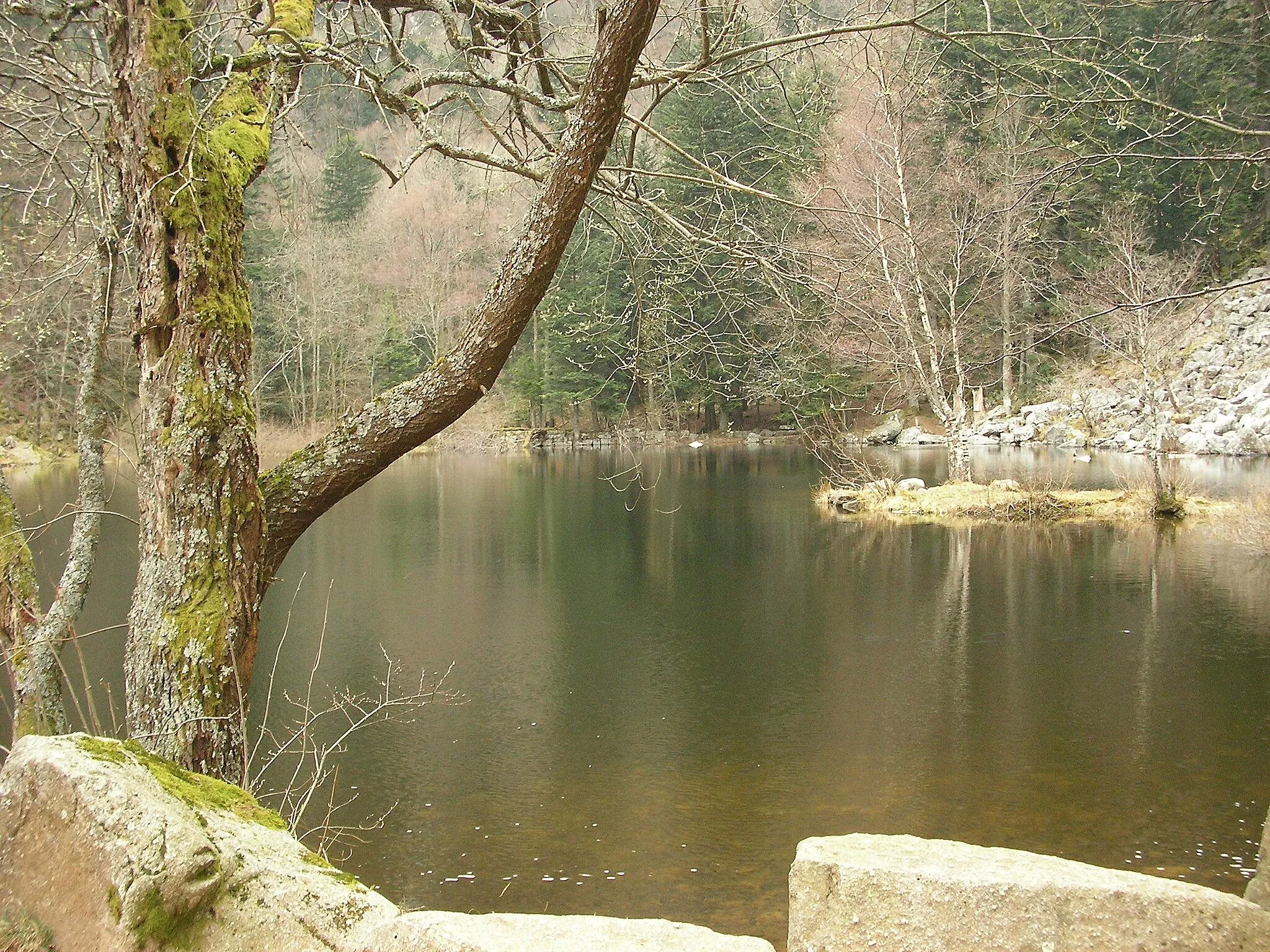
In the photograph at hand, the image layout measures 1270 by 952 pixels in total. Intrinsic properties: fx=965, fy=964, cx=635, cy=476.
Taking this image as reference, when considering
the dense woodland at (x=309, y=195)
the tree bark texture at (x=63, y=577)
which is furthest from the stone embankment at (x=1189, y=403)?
the tree bark texture at (x=63, y=577)

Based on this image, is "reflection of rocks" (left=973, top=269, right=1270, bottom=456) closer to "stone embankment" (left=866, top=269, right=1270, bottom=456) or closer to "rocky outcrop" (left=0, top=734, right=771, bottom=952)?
"stone embankment" (left=866, top=269, right=1270, bottom=456)

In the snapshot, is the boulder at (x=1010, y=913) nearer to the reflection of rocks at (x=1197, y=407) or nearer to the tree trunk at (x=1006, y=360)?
the reflection of rocks at (x=1197, y=407)

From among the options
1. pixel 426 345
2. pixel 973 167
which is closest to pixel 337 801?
pixel 973 167

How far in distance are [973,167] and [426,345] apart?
22.7 metres

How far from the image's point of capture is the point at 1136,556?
1361 cm

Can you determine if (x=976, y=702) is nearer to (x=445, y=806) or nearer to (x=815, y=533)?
(x=445, y=806)

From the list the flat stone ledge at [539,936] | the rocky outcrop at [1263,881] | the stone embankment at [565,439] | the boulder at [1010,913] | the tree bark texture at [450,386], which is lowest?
the rocky outcrop at [1263,881]

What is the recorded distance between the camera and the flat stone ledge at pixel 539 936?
1.71 metres

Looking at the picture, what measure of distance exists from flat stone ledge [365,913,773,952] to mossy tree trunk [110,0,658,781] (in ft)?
4.48

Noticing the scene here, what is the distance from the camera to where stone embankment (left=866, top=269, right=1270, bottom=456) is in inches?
926

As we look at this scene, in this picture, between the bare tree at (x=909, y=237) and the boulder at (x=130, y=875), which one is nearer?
the boulder at (x=130, y=875)

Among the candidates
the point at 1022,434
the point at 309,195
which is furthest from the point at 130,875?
the point at 1022,434

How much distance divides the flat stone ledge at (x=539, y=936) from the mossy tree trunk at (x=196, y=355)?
137 centimetres

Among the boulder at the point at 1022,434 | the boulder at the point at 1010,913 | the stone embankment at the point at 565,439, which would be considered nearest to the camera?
the boulder at the point at 1010,913
